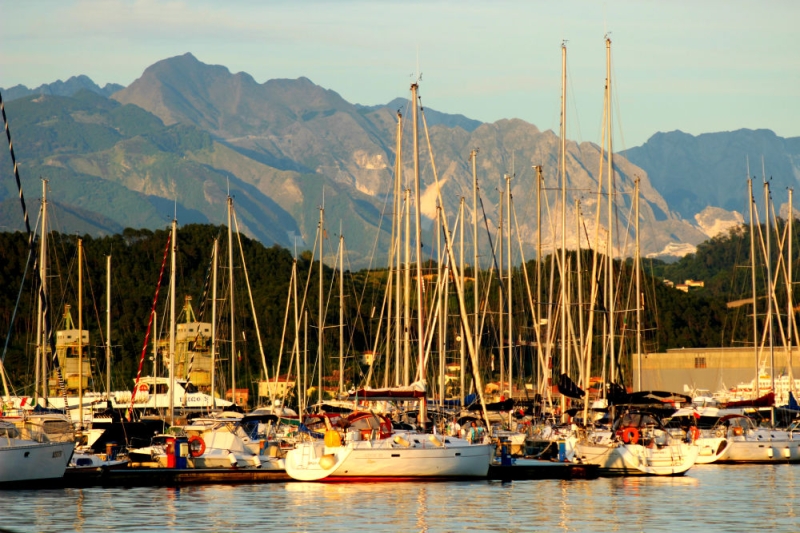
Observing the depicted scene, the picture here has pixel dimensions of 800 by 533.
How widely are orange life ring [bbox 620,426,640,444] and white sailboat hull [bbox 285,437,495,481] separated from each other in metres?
6.91

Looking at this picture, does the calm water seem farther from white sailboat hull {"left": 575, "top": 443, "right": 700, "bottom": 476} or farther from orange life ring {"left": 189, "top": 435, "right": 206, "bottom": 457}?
orange life ring {"left": 189, "top": 435, "right": 206, "bottom": 457}

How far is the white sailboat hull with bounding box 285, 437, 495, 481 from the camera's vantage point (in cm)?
4547

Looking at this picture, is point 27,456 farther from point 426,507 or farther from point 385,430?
point 426,507

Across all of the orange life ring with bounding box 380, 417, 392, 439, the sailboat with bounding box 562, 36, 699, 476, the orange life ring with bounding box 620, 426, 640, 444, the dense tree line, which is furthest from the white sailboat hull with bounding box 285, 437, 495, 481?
the dense tree line

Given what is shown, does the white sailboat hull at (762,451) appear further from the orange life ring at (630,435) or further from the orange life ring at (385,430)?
the orange life ring at (385,430)

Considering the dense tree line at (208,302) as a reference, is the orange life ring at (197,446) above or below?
below

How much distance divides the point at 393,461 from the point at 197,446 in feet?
31.2

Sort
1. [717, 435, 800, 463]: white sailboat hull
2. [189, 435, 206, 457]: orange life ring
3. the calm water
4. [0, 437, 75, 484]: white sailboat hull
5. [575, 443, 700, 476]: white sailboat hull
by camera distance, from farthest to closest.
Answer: [717, 435, 800, 463]: white sailboat hull
[189, 435, 206, 457]: orange life ring
[575, 443, 700, 476]: white sailboat hull
[0, 437, 75, 484]: white sailboat hull
the calm water

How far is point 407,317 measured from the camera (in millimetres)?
55344

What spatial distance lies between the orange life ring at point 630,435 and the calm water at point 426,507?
228 centimetres

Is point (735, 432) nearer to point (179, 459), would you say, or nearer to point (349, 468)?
point (349, 468)

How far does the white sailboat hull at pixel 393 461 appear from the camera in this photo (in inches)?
1790

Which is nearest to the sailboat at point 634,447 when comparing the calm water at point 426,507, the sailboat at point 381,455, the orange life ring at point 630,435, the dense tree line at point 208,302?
the orange life ring at point 630,435

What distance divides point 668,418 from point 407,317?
22.1 metres
